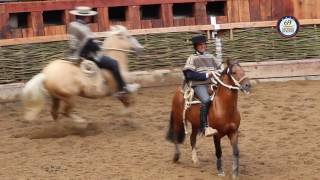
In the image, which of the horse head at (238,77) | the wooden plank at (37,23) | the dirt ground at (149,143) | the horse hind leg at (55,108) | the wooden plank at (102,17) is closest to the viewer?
the horse head at (238,77)

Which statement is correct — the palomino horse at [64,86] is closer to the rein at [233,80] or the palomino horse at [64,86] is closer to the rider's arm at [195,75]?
the rider's arm at [195,75]

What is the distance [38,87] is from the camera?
9.80m

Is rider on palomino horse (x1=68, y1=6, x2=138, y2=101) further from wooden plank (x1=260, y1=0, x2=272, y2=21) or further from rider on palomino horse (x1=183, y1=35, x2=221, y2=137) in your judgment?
wooden plank (x1=260, y1=0, x2=272, y2=21)

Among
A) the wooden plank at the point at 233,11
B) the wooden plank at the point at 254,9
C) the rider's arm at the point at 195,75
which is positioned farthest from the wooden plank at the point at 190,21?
the rider's arm at the point at 195,75

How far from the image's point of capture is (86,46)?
32.8 feet

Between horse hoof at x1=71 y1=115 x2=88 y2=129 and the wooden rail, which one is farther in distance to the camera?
the wooden rail

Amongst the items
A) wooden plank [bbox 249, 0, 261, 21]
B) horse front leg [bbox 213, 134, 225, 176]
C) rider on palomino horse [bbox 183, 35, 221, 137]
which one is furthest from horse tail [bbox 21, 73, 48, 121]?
wooden plank [bbox 249, 0, 261, 21]

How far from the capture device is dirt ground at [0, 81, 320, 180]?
8.27 m

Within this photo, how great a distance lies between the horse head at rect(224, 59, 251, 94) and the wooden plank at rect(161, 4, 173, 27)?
20.7ft

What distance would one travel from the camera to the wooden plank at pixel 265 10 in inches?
561

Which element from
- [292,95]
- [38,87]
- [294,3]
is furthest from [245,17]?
[38,87]

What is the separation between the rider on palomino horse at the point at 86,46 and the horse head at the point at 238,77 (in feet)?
9.61

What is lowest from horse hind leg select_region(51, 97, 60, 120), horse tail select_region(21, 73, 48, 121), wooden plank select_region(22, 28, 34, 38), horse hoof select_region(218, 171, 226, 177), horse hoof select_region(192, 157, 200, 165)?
horse hoof select_region(218, 171, 226, 177)

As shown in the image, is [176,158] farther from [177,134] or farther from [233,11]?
[233,11]
